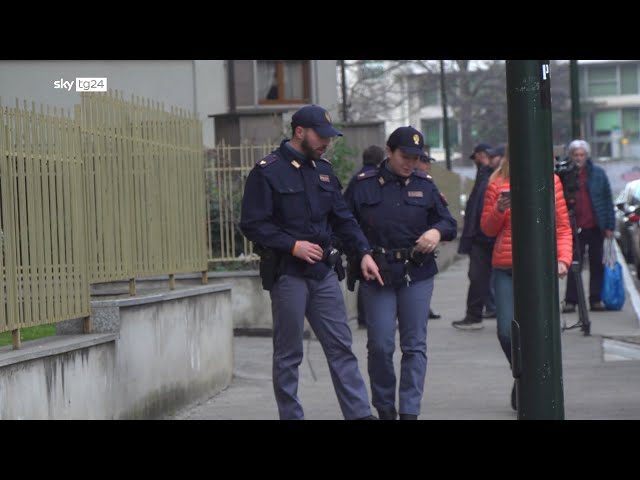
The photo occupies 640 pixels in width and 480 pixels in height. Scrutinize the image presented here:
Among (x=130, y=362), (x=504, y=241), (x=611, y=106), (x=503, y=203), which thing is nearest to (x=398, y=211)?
(x=503, y=203)

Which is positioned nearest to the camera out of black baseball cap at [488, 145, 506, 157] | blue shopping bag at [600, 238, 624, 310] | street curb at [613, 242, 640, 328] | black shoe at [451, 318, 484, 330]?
black baseball cap at [488, 145, 506, 157]

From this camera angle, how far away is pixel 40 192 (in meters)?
7.63

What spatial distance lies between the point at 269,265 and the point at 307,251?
0.28 metres

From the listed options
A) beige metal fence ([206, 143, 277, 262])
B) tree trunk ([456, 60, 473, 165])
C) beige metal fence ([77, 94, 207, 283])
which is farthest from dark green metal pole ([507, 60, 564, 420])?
tree trunk ([456, 60, 473, 165])

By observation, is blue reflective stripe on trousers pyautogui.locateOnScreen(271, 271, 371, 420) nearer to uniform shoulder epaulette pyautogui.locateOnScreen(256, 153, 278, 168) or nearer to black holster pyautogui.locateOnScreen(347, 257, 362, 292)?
black holster pyautogui.locateOnScreen(347, 257, 362, 292)

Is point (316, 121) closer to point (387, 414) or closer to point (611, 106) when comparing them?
point (387, 414)

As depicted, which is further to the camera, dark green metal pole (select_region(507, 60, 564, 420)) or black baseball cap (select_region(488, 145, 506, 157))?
black baseball cap (select_region(488, 145, 506, 157))

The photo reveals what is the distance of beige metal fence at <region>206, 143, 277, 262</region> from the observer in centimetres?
1422

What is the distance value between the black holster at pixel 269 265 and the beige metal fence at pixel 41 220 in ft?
3.80

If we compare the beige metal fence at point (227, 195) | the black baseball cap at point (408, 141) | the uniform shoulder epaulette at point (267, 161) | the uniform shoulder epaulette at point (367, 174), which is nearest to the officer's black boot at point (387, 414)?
the uniform shoulder epaulette at point (367, 174)

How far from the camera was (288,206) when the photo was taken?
7648 millimetres

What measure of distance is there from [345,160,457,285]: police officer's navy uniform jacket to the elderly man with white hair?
22.0 feet
